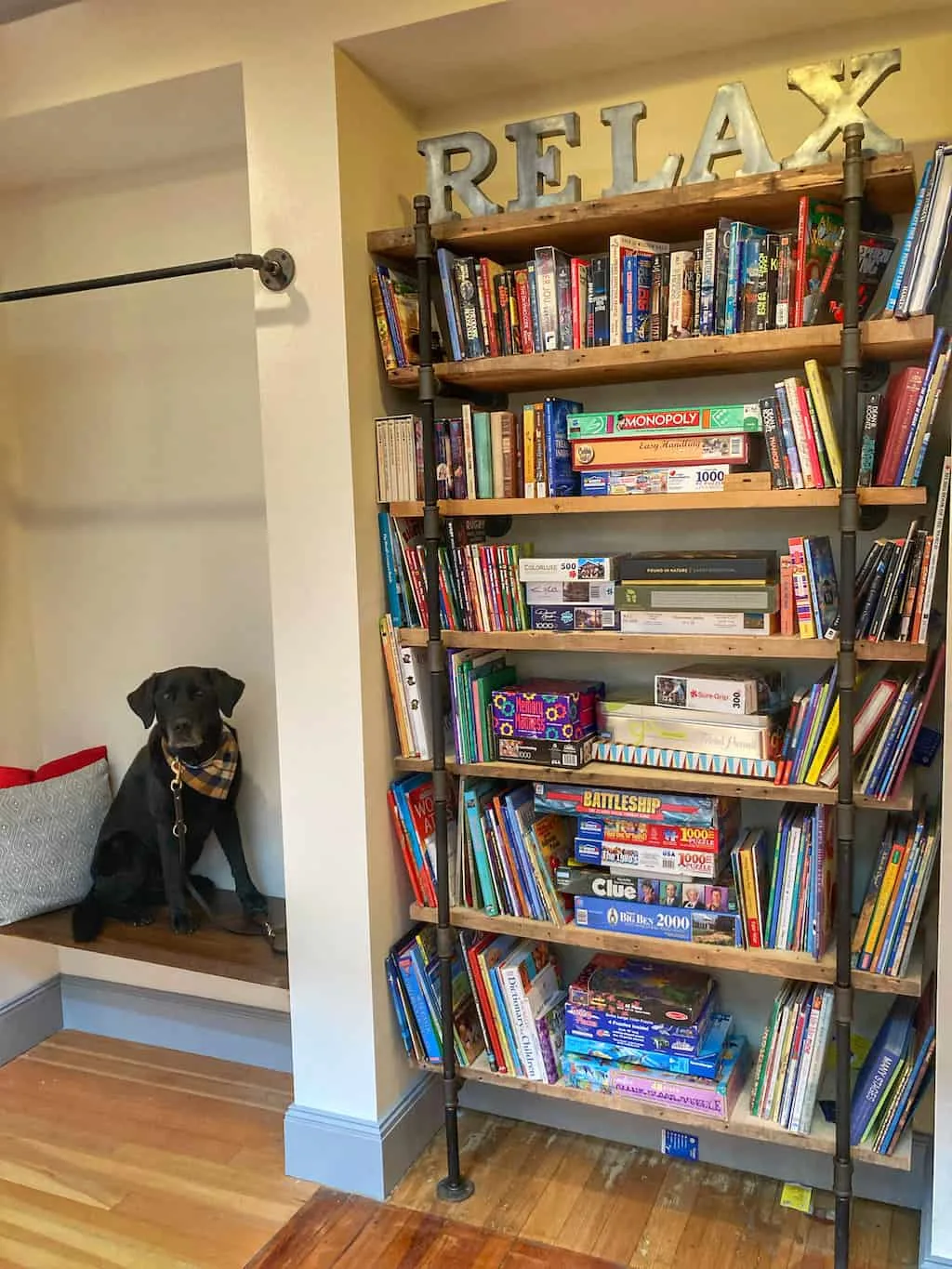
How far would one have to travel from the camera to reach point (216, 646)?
8.61 feet

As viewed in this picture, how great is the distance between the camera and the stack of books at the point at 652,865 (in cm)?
193

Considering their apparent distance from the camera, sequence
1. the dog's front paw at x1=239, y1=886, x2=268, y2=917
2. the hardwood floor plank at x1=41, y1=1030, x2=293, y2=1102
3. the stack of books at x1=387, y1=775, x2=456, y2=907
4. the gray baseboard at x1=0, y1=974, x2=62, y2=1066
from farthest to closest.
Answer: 1. the gray baseboard at x1=0, y1=974, x2=62, y2=1066
2. the hardwood floor plank at x1=41, y1=1030, x2=293, y2=1102
3. the dog's front paw at x1=239, y1=886, x2=268, y2=917
4. the stack of books at x1=387, y1=775, x2=456, y2=907

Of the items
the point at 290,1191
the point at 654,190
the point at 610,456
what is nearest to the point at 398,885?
the point at 290,1191

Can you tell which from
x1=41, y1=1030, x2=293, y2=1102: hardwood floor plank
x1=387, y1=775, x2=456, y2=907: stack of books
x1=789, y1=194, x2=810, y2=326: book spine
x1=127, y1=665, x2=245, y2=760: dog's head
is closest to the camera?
x1=789, y1=194, x2=810, y2=326: book spine

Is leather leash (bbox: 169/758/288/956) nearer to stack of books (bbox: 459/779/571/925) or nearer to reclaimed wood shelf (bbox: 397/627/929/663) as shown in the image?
stack of books (bbox: 459/779/571/925)

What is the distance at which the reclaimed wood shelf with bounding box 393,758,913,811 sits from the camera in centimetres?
179

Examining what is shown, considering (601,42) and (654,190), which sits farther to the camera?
(601,42)

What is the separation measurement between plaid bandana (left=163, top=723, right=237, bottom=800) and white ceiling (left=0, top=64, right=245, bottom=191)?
139cm

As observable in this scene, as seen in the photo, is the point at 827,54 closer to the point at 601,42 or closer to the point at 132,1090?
the point at 601,42

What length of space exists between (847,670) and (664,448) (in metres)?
0.53

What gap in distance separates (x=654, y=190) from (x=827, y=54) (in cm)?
49

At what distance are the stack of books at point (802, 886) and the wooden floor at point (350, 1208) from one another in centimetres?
63

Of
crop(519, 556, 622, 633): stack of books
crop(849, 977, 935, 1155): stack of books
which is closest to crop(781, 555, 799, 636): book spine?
crop(519, 556, 622, 633): stack of books

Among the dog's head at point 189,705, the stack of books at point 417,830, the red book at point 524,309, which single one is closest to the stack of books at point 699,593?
the red book at point 524,309
